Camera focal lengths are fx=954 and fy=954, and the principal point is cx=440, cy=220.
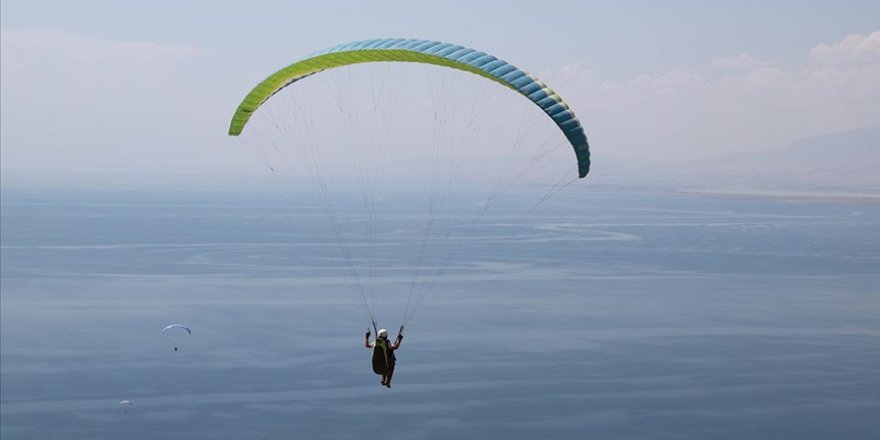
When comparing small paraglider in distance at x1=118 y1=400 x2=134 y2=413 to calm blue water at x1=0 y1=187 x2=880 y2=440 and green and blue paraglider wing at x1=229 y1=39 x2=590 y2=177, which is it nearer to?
calm blue water at x1=0 y1=187 x2=880 y2=440

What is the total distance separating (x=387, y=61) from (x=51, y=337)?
58291mm

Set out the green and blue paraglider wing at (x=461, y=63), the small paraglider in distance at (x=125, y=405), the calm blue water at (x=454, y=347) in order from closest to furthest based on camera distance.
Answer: the green and blue paraglider wing at (x=461, y=63) → the calm blue water at (x=454, y=347) → the small paraglider in distance at (x=125, y=405)

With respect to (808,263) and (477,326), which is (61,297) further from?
(808,263)

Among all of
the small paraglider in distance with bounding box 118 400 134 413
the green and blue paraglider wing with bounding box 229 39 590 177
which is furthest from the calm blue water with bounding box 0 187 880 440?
the green and blue paraglider wing with bounding box 229 39 590 177

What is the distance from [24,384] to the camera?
5656 centimetres

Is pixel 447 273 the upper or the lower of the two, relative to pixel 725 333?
upper

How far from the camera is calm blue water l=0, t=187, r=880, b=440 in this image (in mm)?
51125

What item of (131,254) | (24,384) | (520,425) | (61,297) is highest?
(131,254)

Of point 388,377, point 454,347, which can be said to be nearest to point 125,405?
point 454,347

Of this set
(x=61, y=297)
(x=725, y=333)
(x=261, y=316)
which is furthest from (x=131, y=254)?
(x=725, y=333)

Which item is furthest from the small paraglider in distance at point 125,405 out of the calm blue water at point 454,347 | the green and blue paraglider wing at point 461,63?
the green and blue paraglider wing at point 461,63

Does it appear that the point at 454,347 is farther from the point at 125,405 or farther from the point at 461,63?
the point at 461,63

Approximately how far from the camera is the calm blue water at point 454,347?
51.1 metres

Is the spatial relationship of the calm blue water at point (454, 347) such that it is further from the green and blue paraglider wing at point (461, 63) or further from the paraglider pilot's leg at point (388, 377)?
the green and blue paraglider wing at point (461, 63)
